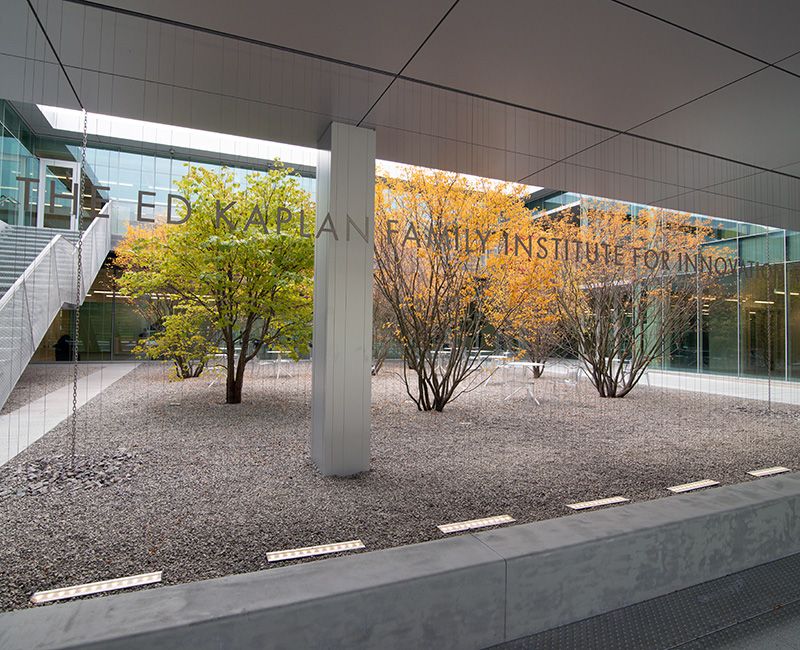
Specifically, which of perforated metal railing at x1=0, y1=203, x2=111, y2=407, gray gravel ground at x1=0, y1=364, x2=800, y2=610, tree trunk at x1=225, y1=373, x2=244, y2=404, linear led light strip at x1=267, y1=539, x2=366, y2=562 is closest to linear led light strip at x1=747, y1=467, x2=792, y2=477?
gray gravel ground at x1=0, y1=364, x2=800, y2=610

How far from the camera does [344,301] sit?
416 centimetres

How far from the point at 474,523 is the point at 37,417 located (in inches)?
237

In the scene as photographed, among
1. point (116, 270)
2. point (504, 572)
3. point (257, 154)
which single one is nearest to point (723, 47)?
point (504, 572)

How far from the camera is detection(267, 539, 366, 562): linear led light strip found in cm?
→ 260

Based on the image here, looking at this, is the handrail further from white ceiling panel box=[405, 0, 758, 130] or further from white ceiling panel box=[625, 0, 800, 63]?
white ceiling panel box=[625, 0, 800, 63]

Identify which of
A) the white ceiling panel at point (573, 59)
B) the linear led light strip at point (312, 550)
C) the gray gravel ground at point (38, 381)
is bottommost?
the linear led light strip at point (312, 550)

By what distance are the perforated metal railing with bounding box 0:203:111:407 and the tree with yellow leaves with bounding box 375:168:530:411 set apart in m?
4.76

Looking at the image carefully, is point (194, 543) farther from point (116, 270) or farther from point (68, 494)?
point (116, 270)

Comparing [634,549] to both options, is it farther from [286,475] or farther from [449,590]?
[286,475]

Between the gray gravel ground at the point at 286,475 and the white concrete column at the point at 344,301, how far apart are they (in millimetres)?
333

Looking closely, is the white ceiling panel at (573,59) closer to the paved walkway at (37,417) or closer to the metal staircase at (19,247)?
the paved walkway at (37,417)

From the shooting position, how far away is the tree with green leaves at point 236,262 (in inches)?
265

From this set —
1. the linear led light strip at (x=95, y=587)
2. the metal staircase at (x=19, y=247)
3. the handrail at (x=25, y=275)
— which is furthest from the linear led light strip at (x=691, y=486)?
the metal staircase at (x=19, y=247)

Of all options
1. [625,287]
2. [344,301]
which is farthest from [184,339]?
[625,287]
